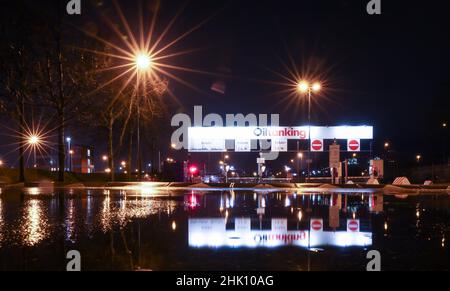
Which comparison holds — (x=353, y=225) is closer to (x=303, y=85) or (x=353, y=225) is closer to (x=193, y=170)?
(x=303, y=85)

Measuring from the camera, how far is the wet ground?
729cm

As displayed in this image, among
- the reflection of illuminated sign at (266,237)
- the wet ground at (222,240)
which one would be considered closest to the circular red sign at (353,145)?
the wet ground at (222,240)

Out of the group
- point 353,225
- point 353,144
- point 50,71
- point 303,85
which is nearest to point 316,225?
point 353,225

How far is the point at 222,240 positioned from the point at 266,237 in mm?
1101

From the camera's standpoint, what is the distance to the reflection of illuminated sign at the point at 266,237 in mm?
9021

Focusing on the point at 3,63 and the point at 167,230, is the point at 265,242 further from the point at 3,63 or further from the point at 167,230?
the point at 3,63

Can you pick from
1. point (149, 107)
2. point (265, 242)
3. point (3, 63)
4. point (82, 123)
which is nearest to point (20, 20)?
point (3, 63)

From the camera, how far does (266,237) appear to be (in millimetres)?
9859

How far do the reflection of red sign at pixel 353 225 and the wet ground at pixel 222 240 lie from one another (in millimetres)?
26

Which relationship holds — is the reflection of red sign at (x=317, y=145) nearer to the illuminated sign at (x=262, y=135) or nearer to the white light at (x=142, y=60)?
the illuminated sign at (x=262, y=135)
